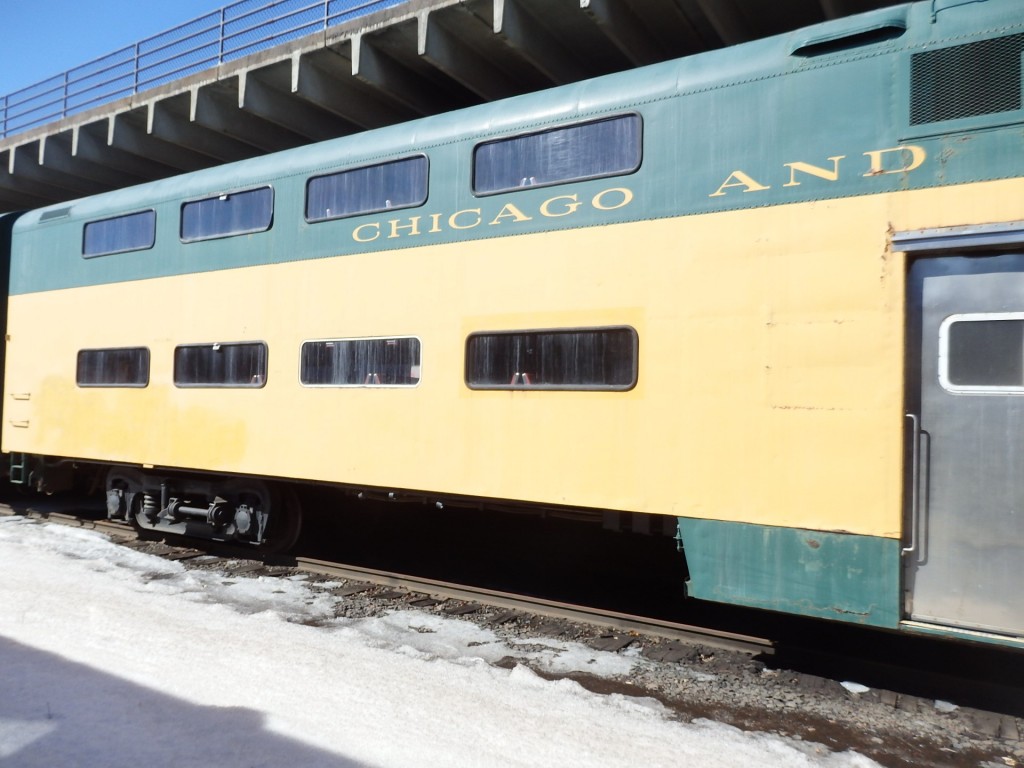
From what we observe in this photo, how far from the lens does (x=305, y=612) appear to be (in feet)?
20.2

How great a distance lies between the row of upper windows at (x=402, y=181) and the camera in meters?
5.29

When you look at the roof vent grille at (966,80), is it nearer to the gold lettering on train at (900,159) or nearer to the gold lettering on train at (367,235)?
the gold lettering on train at (900,159)

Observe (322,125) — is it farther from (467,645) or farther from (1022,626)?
(1022,626)

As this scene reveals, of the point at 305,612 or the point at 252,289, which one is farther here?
the point at 252,289

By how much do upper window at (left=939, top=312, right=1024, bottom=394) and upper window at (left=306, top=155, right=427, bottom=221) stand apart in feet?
12.9

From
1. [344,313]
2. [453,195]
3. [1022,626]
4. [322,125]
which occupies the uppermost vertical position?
[322,125]

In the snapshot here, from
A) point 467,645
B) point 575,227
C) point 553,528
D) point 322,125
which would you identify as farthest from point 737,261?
point 322,125

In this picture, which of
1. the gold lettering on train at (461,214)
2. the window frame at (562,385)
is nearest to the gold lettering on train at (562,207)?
the gold lettering on train at (461,214)

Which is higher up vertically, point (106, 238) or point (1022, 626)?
point (106, 238)

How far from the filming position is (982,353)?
4078 mm

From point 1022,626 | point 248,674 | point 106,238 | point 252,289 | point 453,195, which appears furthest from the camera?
point 106,238

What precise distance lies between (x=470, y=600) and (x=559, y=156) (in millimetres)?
3784

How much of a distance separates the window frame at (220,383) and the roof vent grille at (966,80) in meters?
5.53

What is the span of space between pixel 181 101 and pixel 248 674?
10.2m
